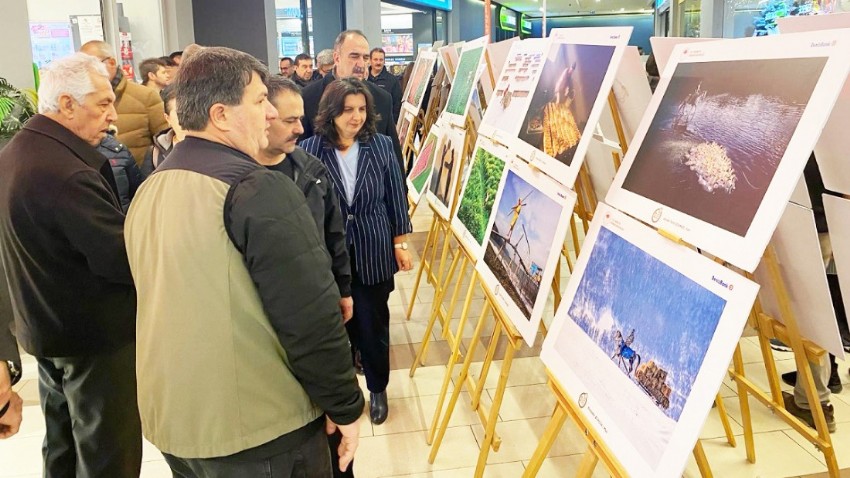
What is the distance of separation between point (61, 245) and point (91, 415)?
21.8 inches

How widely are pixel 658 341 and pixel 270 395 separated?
809 millimetres

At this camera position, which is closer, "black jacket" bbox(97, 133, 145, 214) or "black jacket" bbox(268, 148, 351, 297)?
"black jacket" bbox(268, 148, 351, 297)

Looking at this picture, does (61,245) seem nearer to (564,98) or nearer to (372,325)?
(372,325)

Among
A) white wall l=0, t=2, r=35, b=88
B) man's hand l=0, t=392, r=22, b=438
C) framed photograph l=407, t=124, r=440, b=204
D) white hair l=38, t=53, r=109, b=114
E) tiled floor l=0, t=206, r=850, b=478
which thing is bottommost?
tiled floor l=0, t=206, r=850, b=478

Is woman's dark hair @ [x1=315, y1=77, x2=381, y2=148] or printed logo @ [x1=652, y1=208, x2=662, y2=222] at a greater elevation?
woman's dark hair @ [x1=315, y1=77, x2=381, y2=148]

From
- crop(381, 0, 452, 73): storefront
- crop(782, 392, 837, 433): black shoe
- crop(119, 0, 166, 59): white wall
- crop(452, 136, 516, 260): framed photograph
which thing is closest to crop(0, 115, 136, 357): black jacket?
crop(452, 136, 516, 260): framed photograph

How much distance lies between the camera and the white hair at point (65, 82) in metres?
1.97

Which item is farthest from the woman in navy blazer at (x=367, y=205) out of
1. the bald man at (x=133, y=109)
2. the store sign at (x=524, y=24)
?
the store sign at (x=524, y=24)

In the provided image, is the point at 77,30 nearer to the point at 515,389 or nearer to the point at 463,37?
the point at 515,389

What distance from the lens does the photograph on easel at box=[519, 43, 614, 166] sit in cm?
185

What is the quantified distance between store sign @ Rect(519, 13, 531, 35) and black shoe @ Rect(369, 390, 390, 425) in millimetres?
24805

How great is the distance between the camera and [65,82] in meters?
1.99

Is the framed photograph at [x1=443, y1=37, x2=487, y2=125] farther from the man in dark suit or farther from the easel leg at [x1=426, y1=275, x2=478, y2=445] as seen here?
the easel leg at [x1=426, y1=275, x2=478, y2=445]

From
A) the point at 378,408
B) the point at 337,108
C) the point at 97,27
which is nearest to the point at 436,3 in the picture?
the point at 97,27
